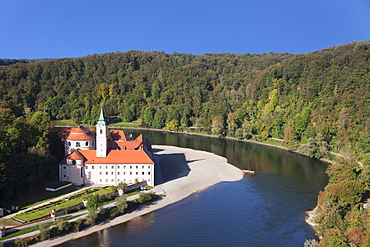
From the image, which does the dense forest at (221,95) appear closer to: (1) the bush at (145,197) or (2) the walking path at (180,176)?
(2) the walking path at (180,176)

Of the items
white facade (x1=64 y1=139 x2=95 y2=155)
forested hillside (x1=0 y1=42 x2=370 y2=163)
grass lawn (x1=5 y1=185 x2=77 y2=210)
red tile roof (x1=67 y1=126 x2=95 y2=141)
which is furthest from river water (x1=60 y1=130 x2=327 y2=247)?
red tile roof (x1=67 y1=126 x2=95 y2=141)

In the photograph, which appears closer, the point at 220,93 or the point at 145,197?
the point at 145,197

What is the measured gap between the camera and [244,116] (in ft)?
388

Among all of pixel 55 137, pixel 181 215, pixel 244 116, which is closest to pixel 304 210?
pixel 181 215

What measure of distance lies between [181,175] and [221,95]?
8911 centimetres

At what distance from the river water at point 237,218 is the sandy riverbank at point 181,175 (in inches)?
45.1

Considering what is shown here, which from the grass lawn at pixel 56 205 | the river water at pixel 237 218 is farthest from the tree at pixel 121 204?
the grass lawn at pixel 56 205

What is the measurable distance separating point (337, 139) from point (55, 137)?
214ft

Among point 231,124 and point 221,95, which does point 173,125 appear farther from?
point 221,95

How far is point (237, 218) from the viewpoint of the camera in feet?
136

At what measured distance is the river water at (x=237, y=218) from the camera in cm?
3550

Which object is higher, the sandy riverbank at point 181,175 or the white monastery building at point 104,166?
the white monastery building at point 104,166

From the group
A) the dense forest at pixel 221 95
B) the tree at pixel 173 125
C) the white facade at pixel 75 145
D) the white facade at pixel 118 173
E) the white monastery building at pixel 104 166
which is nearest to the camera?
the white monastery building at pixel 104 166

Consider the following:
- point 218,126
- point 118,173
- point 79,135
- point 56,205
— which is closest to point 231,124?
point 218,126
